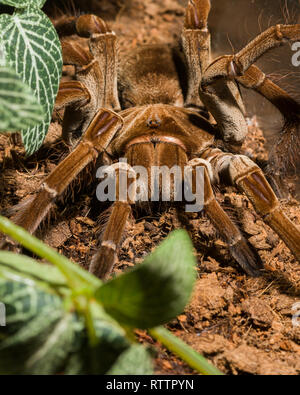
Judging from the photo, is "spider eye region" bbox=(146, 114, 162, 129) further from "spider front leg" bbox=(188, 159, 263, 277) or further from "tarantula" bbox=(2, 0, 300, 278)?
"spider front leg" bbox=(188, 159, 263, 277)

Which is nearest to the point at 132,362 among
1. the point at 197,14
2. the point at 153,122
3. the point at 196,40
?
the point at 153,122

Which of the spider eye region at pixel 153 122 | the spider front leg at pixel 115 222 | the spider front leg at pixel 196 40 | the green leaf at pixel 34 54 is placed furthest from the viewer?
the spider front leg at pixel 196 40

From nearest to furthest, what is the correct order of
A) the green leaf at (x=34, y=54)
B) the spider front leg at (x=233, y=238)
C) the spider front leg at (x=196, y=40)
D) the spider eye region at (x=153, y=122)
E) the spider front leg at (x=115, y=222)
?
1. the green leaf at (x=34, y=54)
2. the spider front leg at (x=115, y=222)
3. the spider front leg at (x=233, y=238)
4. the spider eye region at (x=153, y=122)
5. the spider front leg at (x=196, y=40)

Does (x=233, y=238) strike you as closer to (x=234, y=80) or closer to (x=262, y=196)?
(x=262, y=196)

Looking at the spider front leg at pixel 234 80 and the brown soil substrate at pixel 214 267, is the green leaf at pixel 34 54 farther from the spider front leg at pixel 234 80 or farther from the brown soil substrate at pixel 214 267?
the spider front leg at pixel 234 80

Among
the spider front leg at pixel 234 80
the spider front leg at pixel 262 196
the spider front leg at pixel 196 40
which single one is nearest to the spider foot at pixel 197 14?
the spider front leg at pixel 196 40
